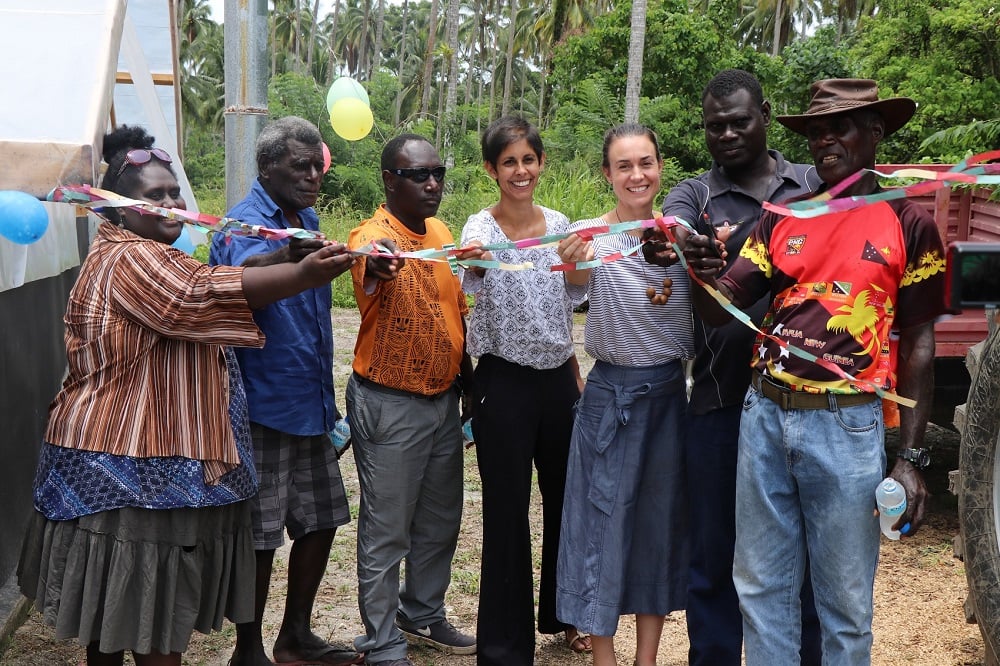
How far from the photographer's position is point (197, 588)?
10.0 ft

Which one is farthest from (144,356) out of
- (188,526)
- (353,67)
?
(353,67)

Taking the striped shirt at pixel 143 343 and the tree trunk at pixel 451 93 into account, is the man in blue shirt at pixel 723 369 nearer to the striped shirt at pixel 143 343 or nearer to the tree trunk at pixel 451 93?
the striped shirt at pixel 143 343

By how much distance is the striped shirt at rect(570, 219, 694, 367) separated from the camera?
354 centimetres

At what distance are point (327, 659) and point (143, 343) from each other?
1702 mm

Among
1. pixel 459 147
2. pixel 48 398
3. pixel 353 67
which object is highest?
pixel 353 67

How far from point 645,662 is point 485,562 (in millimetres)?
709

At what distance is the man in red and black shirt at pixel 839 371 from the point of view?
9.27 feet

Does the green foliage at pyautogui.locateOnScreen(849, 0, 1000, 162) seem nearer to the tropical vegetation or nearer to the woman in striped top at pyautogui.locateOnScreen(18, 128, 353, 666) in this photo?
the tropical vegetation

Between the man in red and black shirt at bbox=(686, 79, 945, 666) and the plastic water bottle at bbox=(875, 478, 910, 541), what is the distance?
3cm

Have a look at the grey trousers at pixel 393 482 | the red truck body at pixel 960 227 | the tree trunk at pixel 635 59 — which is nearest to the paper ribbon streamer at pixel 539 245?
the grey trousers at pixel 393 482

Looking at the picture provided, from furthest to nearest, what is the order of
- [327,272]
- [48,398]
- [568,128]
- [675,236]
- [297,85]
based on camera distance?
[297,85]
[568,128]
[48,398]
[675,236]
[327,272]

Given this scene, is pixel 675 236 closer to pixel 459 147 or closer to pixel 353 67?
pixel 459 147

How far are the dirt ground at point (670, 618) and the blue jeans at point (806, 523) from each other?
1.06m

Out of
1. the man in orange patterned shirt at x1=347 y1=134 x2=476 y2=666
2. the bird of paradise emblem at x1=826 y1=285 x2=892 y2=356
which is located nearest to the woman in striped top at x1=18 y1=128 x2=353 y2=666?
the man in orange patterned shirt at x1=347 y1=134 x2=476 y2=666
